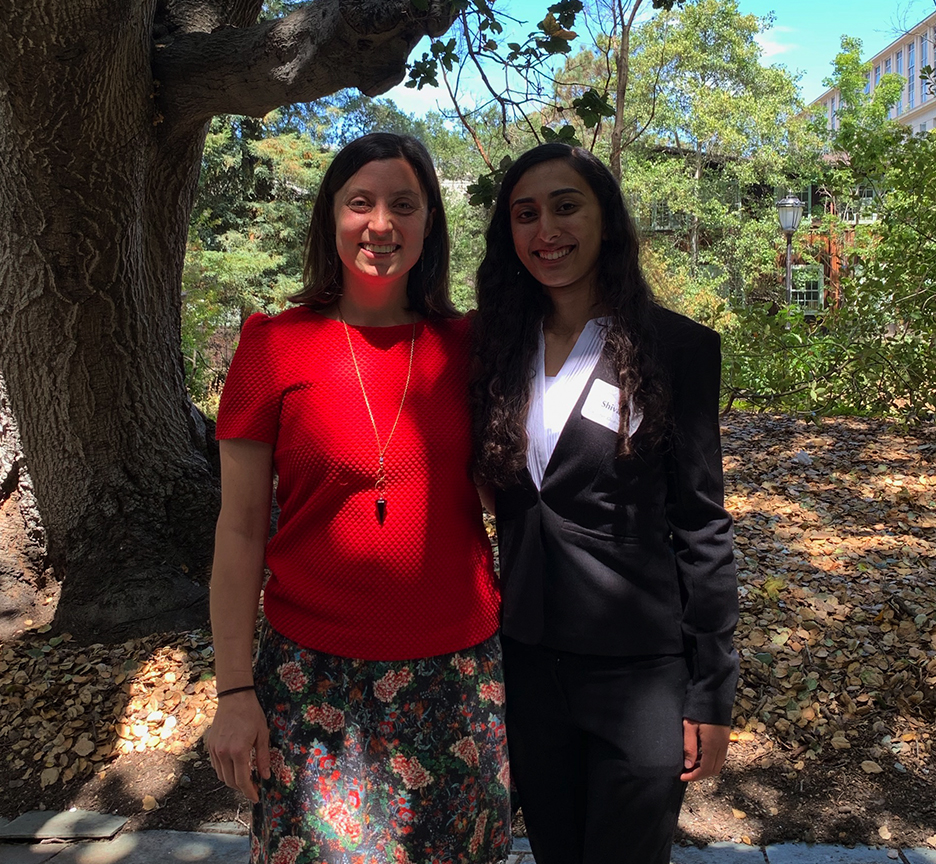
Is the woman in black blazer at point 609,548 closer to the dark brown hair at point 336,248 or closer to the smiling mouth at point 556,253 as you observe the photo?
the smiling mouth at point 556,253

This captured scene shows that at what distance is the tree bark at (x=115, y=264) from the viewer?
3375mm

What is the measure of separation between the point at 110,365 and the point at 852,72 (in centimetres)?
3138

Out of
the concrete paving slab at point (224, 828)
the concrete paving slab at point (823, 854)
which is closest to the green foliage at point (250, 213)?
the concrete paving slab at point (224, 828)

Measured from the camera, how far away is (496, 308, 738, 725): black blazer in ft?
5.51

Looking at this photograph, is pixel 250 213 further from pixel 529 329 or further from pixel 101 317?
pixel 529 329

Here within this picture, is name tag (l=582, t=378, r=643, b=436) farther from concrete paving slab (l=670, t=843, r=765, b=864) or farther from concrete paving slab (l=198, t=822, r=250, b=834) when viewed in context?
concrete paving slab (l=198, t=822, r=250, b=834)

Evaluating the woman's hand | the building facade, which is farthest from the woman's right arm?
the building facade

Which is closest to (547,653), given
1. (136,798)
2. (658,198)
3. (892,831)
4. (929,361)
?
(892,831)

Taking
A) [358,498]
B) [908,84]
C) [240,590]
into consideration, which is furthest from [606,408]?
[908,84]

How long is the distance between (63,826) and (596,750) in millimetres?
2383

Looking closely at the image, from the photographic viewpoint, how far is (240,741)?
161 cm

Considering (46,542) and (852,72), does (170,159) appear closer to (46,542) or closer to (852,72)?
(46,542)

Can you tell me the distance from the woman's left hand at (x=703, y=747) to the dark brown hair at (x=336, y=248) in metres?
1.02

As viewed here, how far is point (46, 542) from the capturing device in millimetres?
4281
